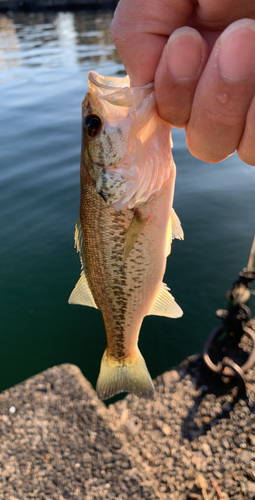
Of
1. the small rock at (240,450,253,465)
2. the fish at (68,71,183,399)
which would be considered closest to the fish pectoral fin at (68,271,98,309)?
the fish at (68,71,183,399)

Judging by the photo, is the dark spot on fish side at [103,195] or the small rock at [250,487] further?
the small rock at [250,487]

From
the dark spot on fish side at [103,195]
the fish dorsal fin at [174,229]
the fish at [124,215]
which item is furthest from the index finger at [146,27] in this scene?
the fish dorsal fin at [174,229]

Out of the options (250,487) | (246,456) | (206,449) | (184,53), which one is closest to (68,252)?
(206,449)

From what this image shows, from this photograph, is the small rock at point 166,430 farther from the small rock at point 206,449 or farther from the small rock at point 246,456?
the small rock at point 246,456

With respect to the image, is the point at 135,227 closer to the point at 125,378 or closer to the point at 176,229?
the point at 176,229

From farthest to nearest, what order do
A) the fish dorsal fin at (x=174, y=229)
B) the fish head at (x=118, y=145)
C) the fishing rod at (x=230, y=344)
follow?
1. the fishing rod at (x=230, y=344)
2. the fish dorsal fin at (x=174, y=229)
3. the fish head at (x=118, y=145)

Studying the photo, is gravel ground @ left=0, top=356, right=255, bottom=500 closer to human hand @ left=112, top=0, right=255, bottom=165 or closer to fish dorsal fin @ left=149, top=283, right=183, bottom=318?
fish dorsal fin @ left=149, top=283, right=183, bottom=318
